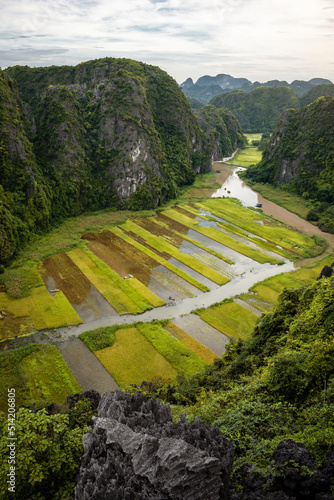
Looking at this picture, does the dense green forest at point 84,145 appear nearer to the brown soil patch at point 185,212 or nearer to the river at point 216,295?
the brown soil patch at point 185,212

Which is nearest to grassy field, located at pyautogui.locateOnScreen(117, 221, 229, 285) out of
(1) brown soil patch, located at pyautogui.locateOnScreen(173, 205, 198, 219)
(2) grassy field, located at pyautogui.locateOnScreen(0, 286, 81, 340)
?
(1) brown soil patch, located at pyautogui.locateOnScreen(173, 205, 198, 219)

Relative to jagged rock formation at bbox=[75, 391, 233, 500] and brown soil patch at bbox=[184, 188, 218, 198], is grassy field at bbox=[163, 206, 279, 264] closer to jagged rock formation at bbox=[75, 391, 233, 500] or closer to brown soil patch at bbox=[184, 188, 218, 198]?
brown soil patch at bbox=[184, 188, 218, 198]

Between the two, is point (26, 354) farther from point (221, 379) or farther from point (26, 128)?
point (26, 128)

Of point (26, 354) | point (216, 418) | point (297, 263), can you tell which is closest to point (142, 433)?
point (216, 418)

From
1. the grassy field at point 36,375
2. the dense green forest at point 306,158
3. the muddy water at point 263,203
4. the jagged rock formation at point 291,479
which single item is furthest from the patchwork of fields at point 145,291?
the dense green forest at point 306,158

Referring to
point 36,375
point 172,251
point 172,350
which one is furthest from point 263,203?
point 36,375

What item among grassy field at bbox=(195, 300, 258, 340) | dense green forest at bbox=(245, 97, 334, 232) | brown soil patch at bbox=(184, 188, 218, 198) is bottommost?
grassy field at bbox=(195, 300, 258, 340)
